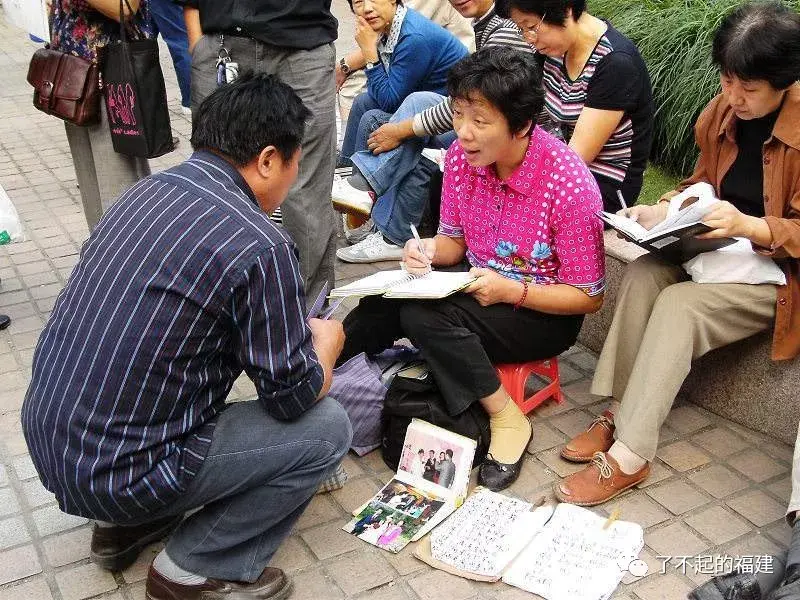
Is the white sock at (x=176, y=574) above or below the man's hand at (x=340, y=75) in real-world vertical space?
below

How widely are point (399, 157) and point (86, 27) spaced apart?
1.64 metres

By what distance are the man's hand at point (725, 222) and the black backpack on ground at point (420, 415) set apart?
0.97 metres

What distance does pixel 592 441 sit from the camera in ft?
10.8

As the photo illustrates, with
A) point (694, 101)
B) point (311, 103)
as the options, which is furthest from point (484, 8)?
point (694, 101)

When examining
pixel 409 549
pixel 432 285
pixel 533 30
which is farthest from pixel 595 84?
pixel 409 549

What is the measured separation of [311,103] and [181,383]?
1923 mm

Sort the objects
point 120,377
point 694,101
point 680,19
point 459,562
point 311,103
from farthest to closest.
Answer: point 680,19 → point 694,101 → point 311,103 → point 459,562 → point 120,377

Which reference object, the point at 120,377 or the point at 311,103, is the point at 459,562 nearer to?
the point at 120,377

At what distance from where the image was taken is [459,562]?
2756mm

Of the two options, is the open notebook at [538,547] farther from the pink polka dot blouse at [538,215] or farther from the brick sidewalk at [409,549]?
the pink polka dot blouse at [538,215]

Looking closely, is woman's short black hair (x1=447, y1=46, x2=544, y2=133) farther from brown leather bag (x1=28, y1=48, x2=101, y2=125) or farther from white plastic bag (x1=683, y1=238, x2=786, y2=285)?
brown leather bag (x1=28, y1=48, x2=101, y2=125)

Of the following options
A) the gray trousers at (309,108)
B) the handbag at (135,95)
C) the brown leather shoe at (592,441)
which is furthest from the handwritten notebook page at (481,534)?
the handbag at (135,95)

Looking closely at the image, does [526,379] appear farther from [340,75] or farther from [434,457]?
[340,75]

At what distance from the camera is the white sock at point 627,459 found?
10.0ft
